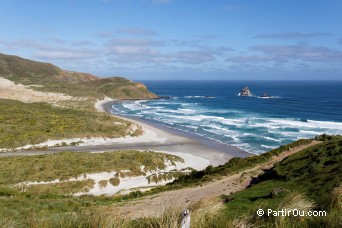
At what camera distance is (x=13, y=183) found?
29.0m

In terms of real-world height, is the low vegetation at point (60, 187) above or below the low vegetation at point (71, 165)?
below

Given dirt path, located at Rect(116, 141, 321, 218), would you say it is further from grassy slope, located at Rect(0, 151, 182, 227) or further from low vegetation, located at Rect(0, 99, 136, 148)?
low vegetation, located at Rect(0, 99, 136, 148)

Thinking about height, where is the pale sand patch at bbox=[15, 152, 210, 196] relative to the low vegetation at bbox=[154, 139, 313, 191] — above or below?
below

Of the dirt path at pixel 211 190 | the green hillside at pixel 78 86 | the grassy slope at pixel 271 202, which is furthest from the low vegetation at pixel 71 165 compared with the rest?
the green hillside at pixel 78 86

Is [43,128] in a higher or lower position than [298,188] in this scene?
lower

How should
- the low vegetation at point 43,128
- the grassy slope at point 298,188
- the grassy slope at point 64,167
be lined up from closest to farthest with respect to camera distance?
the grassy slope at point 298,188 < the grassy slope at point 64,167 < the low vegetation at point 43,128

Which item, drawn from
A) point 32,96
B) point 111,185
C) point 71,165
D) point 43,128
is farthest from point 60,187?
point 32,96

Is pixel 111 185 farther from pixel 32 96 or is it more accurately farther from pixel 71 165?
pixel 32 96

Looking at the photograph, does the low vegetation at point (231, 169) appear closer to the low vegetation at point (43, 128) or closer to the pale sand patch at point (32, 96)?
the low vegetation at point (43, 128)

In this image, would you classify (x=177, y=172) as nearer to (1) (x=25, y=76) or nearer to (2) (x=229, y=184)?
(2) (x=229, y=184)

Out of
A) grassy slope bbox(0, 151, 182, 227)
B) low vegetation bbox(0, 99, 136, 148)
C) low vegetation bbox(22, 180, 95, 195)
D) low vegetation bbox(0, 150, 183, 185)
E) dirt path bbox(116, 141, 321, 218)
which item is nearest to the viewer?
dirt path bbox(116, 141, 321, 218)

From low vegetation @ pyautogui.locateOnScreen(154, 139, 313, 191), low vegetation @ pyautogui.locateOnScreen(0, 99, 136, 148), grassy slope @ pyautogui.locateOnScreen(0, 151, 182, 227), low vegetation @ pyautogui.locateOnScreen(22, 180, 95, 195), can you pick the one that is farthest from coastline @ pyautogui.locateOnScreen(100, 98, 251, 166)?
low vegetation @ pyautogui.locateOnScreen(22, 180, 95, 195)

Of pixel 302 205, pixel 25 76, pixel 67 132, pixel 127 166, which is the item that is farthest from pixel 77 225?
pixel 25 76

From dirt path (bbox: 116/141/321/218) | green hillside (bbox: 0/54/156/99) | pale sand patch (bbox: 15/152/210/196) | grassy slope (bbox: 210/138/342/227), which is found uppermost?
green hillside (bbox: 0/54/156/99)
